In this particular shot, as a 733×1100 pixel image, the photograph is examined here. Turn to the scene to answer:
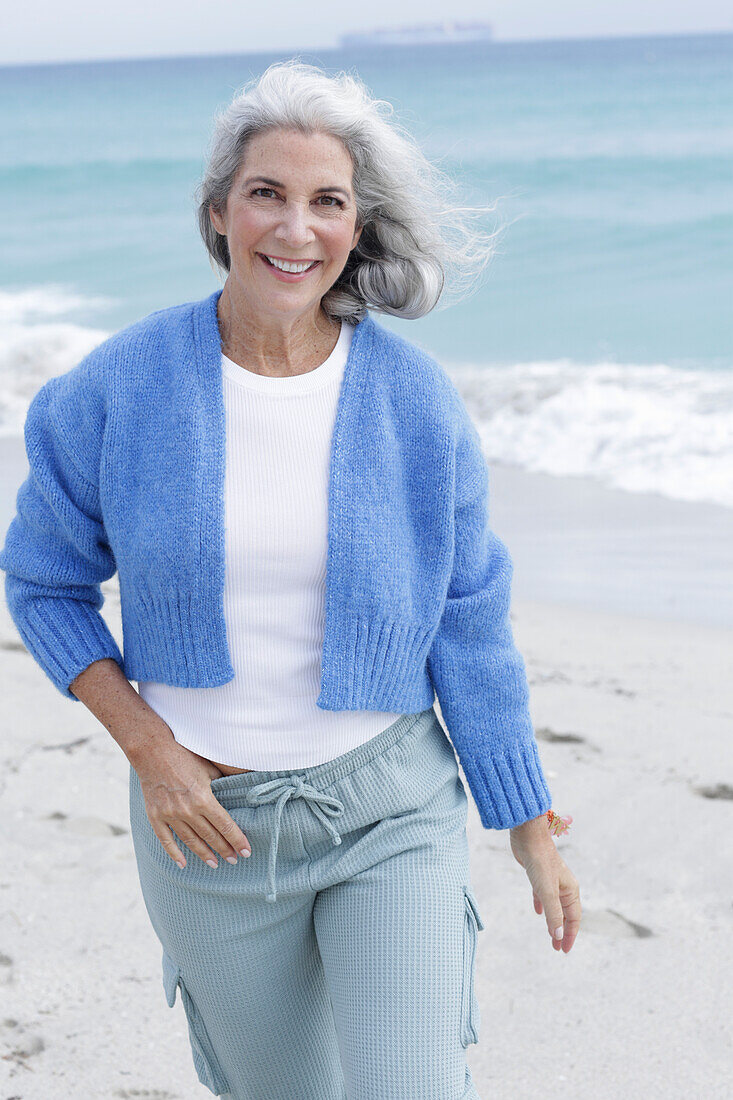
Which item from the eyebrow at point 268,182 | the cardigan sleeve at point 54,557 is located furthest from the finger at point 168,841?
the eyebrow at point 268,182

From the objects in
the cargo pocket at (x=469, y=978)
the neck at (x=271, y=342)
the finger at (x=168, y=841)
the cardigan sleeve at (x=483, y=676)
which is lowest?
the cargo pocket at (x=469, y=978)

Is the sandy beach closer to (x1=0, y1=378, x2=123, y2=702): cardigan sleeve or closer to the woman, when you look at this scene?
the woman

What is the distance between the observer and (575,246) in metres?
14.4

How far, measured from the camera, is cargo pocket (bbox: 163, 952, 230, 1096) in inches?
70.6

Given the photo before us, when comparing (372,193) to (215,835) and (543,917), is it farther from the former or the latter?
(543,917)

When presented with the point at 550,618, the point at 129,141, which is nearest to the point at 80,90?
the point at 129,141

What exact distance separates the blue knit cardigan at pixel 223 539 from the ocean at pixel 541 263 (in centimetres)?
38

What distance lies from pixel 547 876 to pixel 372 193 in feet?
3.40

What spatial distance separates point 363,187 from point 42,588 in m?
0.73

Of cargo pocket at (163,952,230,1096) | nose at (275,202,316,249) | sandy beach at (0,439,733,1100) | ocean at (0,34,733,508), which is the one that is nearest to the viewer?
nose at (275,202,316,249)

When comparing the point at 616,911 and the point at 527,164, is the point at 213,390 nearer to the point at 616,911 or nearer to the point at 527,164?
the point at 616,911

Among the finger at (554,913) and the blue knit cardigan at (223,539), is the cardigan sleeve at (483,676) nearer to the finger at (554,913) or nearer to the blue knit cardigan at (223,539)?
the blue knit cardigan at (223,539)

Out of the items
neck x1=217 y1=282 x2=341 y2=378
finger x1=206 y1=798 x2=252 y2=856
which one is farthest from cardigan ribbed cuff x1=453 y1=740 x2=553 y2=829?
neck x1=217 y1=282 x2=341 y2=378

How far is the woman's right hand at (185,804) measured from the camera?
165 cm
